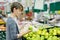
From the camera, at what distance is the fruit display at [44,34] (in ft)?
7.99

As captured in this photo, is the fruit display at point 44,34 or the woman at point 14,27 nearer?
the fruit display at point 44,34

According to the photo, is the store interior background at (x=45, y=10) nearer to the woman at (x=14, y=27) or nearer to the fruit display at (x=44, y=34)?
the fruit display at (x=44, y=34)

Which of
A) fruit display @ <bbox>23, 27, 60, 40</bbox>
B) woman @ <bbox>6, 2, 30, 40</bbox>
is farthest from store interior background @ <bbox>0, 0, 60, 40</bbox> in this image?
woman @ <bbox>6, 2, 30, 40</bbox>

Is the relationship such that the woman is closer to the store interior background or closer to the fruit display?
the fruit display

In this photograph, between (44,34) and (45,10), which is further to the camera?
(45,10)

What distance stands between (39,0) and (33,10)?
206 mm

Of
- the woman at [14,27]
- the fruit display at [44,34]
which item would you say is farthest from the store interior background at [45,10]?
the woman at [14,27]

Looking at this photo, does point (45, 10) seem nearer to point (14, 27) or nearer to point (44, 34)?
point (44, 34)

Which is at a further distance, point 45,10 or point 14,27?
point 45,10

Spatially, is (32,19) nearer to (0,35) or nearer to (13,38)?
(13,38)

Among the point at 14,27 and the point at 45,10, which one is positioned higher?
the point at 45,10

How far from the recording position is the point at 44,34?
8.27 feet

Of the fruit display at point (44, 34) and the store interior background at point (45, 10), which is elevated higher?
the store interior background at point (45, 10)

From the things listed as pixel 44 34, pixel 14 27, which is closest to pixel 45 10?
pixel 44 34
